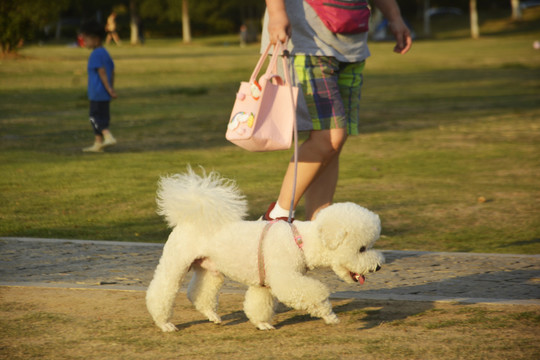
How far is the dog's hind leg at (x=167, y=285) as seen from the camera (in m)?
3.97

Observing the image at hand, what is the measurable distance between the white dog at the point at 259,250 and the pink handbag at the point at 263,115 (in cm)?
50

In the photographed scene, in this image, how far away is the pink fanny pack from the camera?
5.11 m

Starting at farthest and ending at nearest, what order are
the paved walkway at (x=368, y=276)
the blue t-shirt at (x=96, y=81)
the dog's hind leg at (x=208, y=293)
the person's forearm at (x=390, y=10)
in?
the blue t-shirt at (x=96, y=81), the person's forearm at (x=390, y=10), the paved walkway at (x=368, y=276), the dog's hind leg at (x=208, y=293)

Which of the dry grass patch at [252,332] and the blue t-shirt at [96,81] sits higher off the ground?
the blue t-shirt at [96,81]

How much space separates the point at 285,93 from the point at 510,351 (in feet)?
6.11

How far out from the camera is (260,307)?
3.98 m

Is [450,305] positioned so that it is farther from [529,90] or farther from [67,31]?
[67,31]

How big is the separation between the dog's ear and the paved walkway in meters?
0.86

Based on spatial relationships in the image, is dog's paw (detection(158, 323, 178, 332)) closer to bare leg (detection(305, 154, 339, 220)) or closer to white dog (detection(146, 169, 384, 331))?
white dog (detection(146, 169, 384, 331))

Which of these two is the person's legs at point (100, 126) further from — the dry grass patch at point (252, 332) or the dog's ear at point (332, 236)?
the dog's ear at point (332, 236)

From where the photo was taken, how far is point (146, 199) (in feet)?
25.8

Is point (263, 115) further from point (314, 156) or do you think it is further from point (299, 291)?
point (299, 291)

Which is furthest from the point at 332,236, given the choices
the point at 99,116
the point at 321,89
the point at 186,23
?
the point at 186,23

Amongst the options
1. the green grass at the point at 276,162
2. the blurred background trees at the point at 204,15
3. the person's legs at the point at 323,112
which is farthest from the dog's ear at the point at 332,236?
the blurred background trees at the point at 204,15
